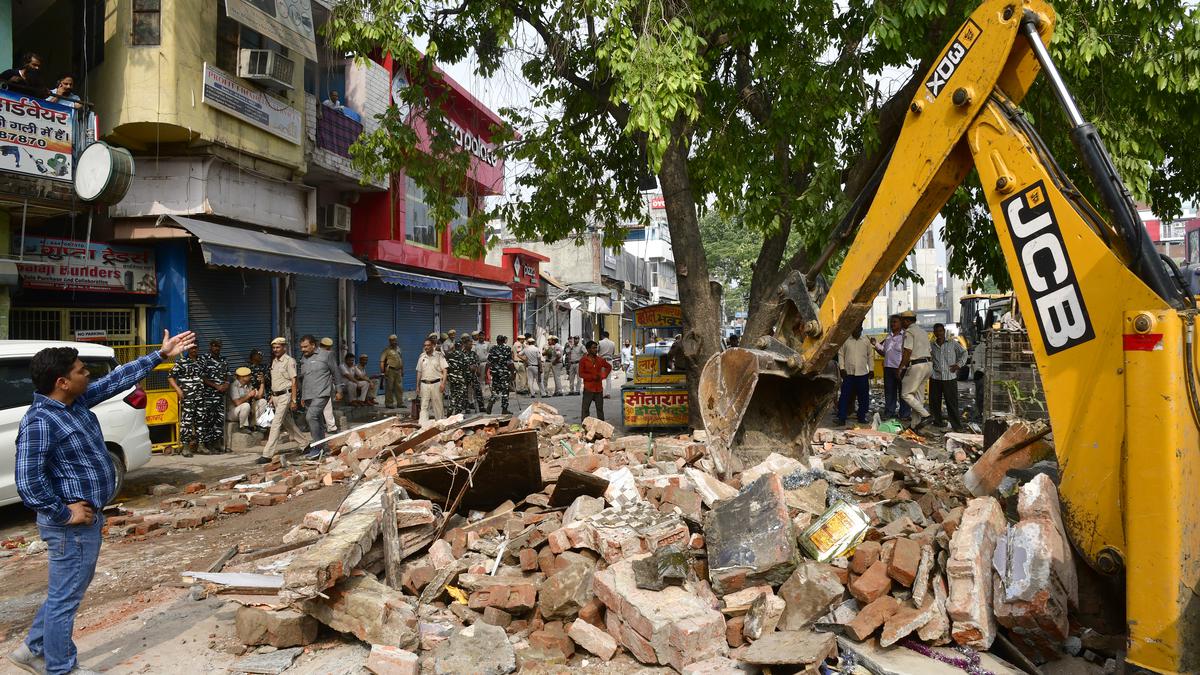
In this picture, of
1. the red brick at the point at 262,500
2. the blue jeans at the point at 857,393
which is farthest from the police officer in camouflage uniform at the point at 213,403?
the blue jeans at the point at 857,393

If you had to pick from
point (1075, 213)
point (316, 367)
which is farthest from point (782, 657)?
point (316, 367)

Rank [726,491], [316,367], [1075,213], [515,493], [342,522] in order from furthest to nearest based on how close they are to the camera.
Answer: [316,367] → [515,493] → [726,491] → [342,522] → [1075,213]

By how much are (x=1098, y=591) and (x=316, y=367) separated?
9033 millimetres

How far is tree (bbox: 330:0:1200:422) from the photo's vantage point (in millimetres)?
7645

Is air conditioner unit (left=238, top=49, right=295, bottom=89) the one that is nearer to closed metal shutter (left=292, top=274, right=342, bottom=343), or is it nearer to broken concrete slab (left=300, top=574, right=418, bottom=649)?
closed metal shutter (left=292, top=274, right=342, bottom=343)

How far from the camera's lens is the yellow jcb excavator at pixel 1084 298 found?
2992 mm

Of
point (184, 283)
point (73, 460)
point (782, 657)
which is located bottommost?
point (782, 657)

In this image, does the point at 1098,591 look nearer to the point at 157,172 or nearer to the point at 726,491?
the point at 726,491

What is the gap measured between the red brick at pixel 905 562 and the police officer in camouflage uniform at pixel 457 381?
36.6 ft

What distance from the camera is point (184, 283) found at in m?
12.5

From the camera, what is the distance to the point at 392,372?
15773 millimetres

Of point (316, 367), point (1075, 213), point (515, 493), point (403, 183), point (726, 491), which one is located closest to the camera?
point (1075, 213)

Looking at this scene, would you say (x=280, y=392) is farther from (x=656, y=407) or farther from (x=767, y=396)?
(x=767, y=396)

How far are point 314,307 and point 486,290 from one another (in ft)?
23.9
